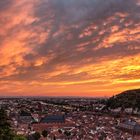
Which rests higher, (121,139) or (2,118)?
(2,118)

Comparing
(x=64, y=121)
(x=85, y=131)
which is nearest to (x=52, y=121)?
(x=64, y=121)

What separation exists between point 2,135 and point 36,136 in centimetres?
4510

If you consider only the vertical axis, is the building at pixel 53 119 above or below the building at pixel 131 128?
above

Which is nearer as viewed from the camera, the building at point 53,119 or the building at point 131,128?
the building at point 131,128

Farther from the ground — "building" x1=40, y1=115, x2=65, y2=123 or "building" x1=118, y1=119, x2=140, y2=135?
"building" x1=40, y1=115, x2=65, y2=123

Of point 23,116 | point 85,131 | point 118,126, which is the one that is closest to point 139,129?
point 118,126

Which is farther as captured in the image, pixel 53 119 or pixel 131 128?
pixel 53 119

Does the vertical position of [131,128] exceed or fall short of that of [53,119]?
it falls short

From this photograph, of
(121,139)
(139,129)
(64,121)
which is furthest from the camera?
(64,121)

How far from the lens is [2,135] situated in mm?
45125

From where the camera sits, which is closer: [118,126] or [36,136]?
[36,136]

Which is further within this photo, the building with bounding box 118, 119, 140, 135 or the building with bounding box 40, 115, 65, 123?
the building with bounding box 40, 115, 65, 123

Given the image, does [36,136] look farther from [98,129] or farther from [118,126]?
[118,126]

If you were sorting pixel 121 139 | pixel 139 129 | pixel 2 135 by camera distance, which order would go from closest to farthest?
pixel 2 135
pixel 121 139
pixel 139 129
